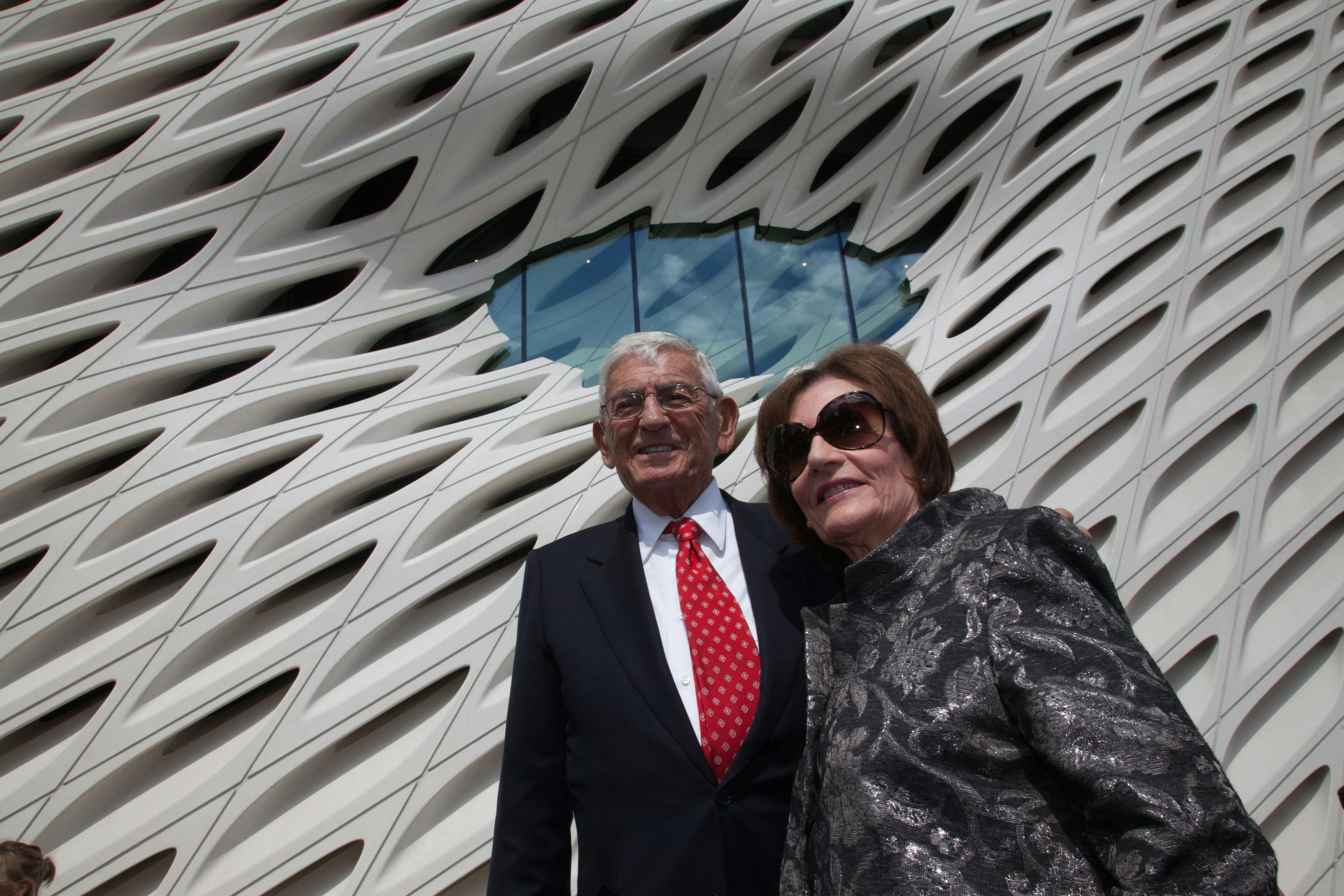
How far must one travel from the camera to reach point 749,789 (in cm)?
194

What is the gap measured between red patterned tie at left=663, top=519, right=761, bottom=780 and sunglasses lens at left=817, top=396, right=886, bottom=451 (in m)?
0.69

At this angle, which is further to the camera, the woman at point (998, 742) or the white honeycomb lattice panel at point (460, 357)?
the white honeycomb lattice panel at point (460, 357)

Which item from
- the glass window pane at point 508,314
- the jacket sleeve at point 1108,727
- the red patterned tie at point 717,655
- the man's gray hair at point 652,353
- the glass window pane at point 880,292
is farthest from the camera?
Answer: the glass window pane at point 880,292

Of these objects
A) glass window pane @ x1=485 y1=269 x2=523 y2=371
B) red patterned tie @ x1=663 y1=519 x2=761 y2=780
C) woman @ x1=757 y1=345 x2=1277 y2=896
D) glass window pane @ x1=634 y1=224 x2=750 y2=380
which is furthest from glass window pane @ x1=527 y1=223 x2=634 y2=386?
woman @ x1=757 y1=345 x2=1277 y2=896

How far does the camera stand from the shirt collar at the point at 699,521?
8.13 feet

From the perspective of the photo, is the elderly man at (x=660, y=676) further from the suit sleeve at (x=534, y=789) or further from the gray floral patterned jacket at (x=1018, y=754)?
the gray floral patterned jacket at (x=1018, y=754)

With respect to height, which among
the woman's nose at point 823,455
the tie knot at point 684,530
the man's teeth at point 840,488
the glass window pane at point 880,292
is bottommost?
the tie knot at point 684,530

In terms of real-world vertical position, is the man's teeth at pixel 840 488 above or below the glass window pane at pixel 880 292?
below

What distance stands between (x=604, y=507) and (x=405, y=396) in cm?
231

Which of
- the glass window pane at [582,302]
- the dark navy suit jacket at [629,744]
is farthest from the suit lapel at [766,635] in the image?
the glass window pane at [582,302]

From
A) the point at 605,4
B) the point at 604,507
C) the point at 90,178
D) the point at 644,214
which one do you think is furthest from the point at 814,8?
the point at 90,178

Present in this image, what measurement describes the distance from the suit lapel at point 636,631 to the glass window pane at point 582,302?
18.5 ft

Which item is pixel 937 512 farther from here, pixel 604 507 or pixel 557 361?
pixel 557 361

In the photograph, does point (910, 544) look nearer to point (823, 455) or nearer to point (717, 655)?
point (823, 455)
